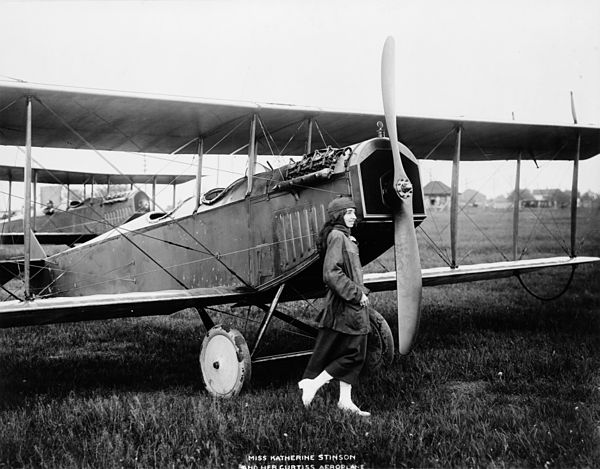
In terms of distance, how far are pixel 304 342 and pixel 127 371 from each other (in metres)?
2.40

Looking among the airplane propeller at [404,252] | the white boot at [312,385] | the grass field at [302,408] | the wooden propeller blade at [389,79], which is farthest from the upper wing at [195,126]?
the white boot at [312,385]

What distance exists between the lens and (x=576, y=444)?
3.67 meters

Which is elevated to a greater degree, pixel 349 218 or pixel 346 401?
pixel 349 218

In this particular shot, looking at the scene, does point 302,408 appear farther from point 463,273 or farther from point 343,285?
point 463,273

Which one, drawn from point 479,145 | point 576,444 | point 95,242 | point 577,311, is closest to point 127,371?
point 95,242

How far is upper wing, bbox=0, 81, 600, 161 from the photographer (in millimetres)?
5715

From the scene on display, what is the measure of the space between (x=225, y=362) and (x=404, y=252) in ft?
6.34

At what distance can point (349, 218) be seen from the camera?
4715 millimetres

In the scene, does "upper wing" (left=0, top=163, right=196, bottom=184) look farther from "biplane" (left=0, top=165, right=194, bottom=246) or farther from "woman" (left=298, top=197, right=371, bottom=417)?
"woman" (left=298, top=197, right=371, bottom=417)

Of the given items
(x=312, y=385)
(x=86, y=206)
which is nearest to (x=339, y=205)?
(x=312, y=385)

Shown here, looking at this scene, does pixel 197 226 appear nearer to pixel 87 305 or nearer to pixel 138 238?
pixel 138 238

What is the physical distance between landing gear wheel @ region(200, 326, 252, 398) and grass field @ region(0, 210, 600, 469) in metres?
0.17

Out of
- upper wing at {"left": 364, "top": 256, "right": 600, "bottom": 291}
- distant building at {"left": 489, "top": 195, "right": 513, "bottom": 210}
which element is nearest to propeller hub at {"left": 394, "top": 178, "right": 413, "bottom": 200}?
upper wing at {"left": 364, "top": 256, "right": 600, "bottom": 291}

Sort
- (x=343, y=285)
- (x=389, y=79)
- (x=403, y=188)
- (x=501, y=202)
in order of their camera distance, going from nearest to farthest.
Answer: (x=343, y=285) → (x=403, y=188) → (x=389, y=79) → (x=501, y=202)
